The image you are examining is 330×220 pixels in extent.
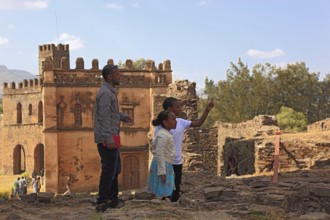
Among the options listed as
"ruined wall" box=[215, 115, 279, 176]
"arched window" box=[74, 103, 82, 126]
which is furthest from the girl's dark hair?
"arched window" box=[74, 103, 82, 126]

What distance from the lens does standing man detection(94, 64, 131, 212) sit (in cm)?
654

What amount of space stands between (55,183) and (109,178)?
24.6 m

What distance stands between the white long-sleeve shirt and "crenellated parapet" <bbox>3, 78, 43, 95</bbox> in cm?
3685

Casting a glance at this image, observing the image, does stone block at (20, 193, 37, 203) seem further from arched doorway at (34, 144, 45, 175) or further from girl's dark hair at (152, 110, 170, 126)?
arched doorway at (34, 144, 45, 175)

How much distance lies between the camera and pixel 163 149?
703 cm

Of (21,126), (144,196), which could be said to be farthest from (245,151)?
(21,126)

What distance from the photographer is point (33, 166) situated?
4275cm

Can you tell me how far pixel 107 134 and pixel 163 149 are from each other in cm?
89

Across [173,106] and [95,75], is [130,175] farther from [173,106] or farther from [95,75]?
[173,106]

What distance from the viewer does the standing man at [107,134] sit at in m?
6.54

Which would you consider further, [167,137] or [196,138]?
[196,138]

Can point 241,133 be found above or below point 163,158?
below

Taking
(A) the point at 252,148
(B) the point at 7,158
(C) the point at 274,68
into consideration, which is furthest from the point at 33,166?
(A) the point at 252,148

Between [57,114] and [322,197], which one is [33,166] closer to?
[57,114]
